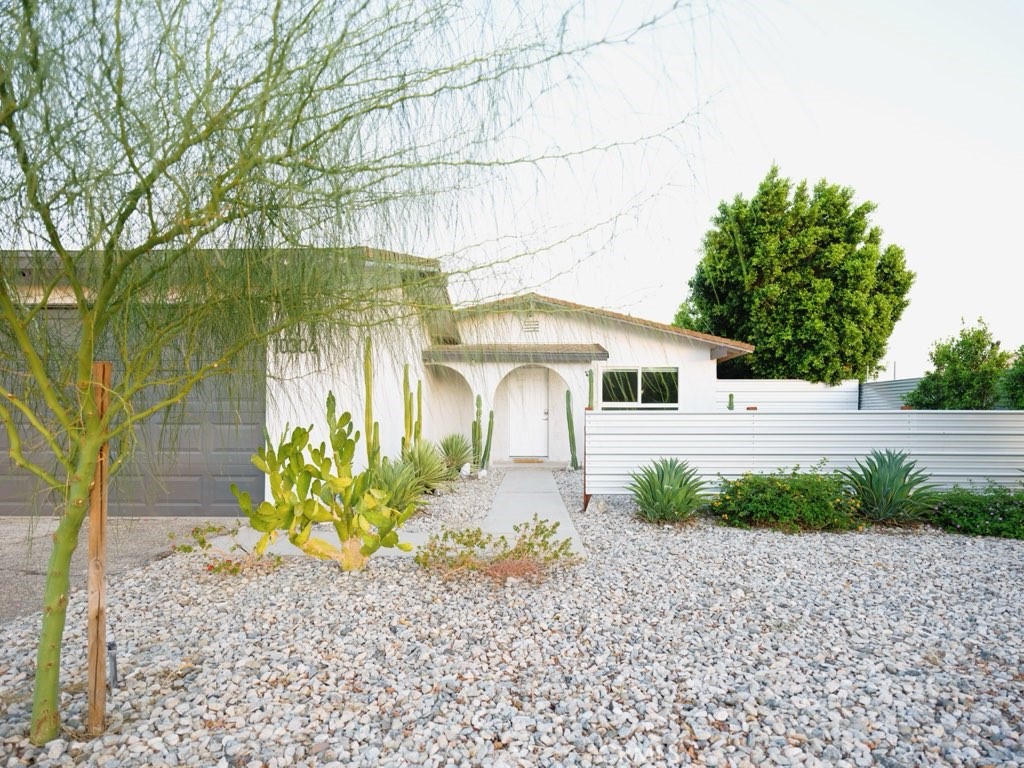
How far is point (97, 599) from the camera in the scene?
2.67m

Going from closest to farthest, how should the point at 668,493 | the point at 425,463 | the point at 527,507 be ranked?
the point at 668,493
the point at 527,507
the point at 425,463

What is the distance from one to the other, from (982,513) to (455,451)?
28.4 ft

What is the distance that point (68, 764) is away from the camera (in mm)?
2518

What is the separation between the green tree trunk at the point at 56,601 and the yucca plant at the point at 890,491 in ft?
25.6

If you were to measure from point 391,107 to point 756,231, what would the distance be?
20873 mm

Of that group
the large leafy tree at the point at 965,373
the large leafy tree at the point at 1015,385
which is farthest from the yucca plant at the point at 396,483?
the large leafy tree at the point at 965,373

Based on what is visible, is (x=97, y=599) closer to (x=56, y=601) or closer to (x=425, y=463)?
(x=56, y=601)

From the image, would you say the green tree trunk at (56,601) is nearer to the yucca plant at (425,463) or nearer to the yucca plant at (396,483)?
the yucca plant at (396,483)

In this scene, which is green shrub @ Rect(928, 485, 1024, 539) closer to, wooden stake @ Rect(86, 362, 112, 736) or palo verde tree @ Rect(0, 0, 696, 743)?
palo verde tree @ Rect(0, 0, 696, 743)

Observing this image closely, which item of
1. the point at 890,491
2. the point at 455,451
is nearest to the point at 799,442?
the point at 890,491

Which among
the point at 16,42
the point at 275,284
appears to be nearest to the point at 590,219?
the point at 275,284

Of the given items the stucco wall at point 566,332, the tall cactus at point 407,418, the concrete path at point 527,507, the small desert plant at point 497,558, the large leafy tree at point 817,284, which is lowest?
the concrete path at point 527,507

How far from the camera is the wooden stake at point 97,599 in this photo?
255 cm

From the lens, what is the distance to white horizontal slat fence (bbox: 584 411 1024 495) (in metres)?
8.47
